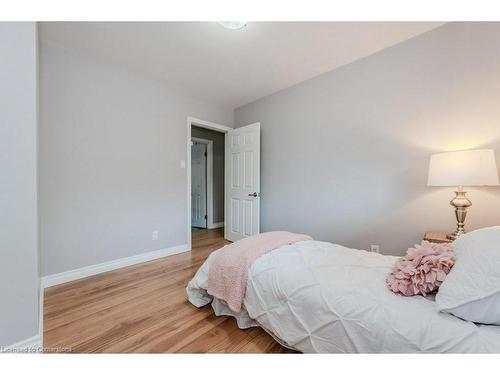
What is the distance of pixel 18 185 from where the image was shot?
3.86ft

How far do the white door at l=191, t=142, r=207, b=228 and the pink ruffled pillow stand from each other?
421cm

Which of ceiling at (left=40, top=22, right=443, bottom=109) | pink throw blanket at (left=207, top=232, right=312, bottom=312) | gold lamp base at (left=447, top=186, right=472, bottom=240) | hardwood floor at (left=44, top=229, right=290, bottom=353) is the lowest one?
hardwood floor at (left=44, top=229, right=290, bottom=353)

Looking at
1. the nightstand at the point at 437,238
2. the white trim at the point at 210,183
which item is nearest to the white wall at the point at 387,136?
the nightstand at the point at 437,238

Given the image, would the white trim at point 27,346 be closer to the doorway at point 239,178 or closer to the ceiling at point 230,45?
the doorway at point 239,178

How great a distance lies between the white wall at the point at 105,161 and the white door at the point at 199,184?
1667 mm

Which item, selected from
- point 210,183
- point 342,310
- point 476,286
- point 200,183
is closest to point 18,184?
point 342,310

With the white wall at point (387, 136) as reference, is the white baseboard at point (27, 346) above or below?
below

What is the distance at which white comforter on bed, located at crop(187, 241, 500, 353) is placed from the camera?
2.68 ft

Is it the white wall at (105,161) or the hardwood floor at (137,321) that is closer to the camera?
the hardwood floor at (137,321)

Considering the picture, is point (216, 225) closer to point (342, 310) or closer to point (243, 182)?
point (243, 182)

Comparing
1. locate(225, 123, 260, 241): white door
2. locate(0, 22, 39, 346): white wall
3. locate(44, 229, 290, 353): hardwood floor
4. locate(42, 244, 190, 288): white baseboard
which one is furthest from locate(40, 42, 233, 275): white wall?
locate(0, 22, 39, 346): white wall

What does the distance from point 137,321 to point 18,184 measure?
46.0 inches

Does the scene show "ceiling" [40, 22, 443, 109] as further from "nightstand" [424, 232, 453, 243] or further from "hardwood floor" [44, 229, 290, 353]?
"hardwood floor" [44, 229, 290, 353]

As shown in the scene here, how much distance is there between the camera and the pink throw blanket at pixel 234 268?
4.76 ft
